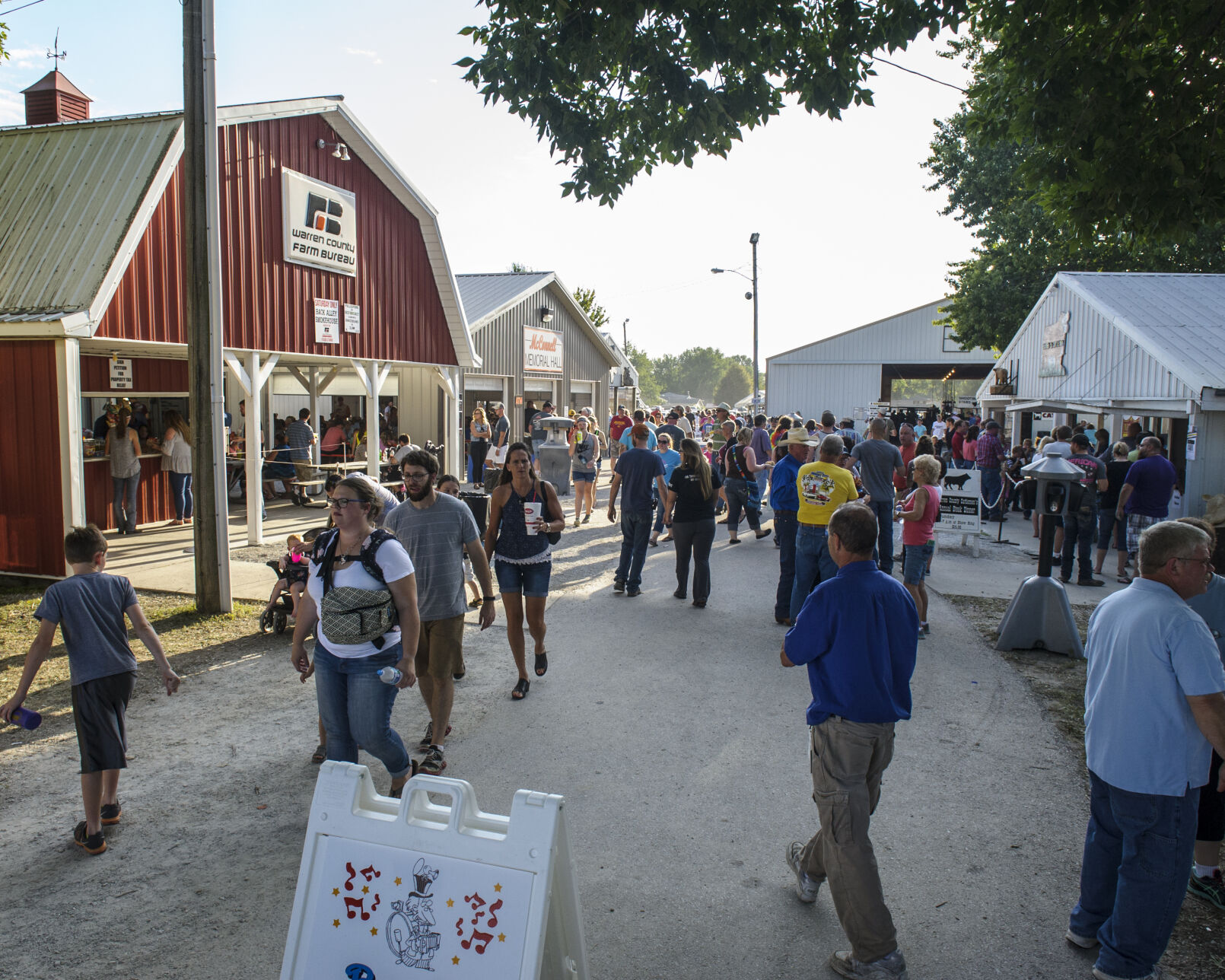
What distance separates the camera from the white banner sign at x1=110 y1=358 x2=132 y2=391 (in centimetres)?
1305

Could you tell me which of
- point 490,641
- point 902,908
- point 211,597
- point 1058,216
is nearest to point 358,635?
point 902,908

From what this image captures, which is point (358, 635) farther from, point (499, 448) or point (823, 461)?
point (499, 448)

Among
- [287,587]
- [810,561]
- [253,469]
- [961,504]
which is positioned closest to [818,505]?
[810,561]

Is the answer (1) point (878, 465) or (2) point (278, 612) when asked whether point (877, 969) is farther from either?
(2) point (278, 612)

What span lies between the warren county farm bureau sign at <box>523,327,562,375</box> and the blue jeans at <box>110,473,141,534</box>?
1363 cm

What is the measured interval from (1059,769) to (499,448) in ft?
37.4

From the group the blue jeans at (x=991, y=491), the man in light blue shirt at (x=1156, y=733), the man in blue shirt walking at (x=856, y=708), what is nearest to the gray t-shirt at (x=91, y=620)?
the man in blue shirt walking at (x=856, y=708)

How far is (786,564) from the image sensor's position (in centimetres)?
865

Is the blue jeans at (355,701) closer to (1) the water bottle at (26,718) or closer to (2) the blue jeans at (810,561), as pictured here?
(1) the water bottle at (26,718)

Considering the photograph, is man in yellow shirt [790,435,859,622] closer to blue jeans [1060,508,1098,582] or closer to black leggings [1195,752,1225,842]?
black leggings [1195,752,1225,842]

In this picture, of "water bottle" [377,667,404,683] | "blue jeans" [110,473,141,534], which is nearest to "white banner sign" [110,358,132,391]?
"blue jeans" [110,473,141,534]

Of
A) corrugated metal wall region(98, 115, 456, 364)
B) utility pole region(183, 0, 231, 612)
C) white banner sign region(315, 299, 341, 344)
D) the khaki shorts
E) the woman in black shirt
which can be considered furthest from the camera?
white banner sign region(315, 299, 341, 344)

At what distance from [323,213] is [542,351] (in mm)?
13100

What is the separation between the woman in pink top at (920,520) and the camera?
25.2 ft
